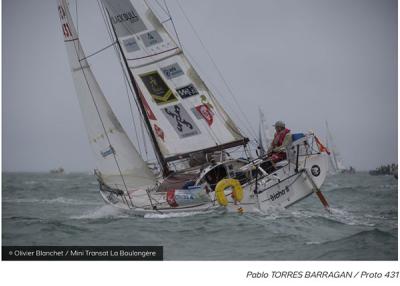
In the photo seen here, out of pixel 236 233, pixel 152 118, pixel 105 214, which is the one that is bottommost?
pixel 236 233

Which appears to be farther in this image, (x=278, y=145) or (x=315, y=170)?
(x=278, y=145)

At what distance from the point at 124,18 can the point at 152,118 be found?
66.5 inches

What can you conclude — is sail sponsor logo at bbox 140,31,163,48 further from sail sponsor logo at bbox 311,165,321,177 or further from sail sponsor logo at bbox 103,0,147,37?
sail sponsor logo at bbox 311,165,321,177

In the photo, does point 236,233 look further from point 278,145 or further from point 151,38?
point 151,38

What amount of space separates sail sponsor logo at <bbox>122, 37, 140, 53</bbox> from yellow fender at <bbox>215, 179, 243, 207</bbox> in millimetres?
2837

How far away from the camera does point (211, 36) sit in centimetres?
877

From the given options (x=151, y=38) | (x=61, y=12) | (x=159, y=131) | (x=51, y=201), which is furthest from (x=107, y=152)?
(x=51, y=201)

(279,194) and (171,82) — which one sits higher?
(171,82)

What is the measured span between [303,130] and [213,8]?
2342 mm

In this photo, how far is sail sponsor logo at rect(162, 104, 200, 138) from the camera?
9.12 metres

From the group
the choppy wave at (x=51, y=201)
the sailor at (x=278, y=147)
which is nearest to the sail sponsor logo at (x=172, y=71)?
the sailor at (x=278, y=147)

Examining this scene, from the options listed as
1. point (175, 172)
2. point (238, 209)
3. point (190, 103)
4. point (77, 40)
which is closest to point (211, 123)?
point (190, 103)

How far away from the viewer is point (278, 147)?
8.22 metres
